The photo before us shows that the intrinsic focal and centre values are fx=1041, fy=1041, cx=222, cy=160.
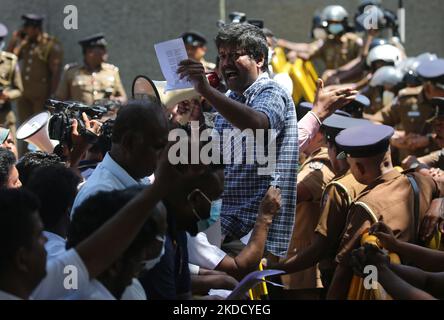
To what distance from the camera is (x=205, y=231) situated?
4.91m

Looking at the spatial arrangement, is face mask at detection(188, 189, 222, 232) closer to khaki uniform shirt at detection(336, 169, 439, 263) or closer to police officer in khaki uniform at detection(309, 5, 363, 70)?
khaki uniform shirt at detection(336, 169, 439, 263)

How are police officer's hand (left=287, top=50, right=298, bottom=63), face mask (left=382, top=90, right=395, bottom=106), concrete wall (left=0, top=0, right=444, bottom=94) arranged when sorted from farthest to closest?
concrete wall (left=0, top=0, right=444, bottom=94) < police officer's hand (left=287, top=50, right=298, bottom=63) < face mask (left=382, top=90, right=395, bottom=106)

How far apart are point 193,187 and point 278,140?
1.34 metres

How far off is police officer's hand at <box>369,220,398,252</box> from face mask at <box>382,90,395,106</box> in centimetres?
587

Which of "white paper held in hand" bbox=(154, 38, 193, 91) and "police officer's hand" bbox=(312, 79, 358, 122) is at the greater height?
"white paper held in hand" bbox=(154, 38, 193, 91)

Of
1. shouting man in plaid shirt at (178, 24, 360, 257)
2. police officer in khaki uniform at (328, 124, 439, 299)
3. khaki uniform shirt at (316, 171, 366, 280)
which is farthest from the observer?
khaki uniform shirt at (316, 171, 366, 280)

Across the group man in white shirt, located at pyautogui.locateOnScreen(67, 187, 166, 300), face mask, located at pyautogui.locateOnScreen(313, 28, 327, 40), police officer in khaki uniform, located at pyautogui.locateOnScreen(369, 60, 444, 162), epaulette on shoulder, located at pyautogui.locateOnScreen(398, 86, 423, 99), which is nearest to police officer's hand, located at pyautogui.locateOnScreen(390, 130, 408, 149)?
police officer in khaki uniform, located at pyautogui.locateOnScreen(369, 60, 444, 162)

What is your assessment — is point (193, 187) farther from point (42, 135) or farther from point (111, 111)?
point (111, 111)

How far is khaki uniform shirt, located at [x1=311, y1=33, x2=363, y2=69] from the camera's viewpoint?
1216 centimetres

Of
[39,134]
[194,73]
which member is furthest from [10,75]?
[194,73]

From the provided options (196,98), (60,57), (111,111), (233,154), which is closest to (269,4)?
(60,57)

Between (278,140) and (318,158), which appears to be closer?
(278,140)

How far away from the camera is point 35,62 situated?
1230 cm
